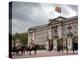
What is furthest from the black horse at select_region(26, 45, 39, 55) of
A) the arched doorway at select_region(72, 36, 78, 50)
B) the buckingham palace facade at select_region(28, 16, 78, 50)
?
the arched doorway at select_region(72, 36, 78, 50)

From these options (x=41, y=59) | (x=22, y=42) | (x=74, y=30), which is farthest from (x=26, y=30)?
(x=74, y=30)

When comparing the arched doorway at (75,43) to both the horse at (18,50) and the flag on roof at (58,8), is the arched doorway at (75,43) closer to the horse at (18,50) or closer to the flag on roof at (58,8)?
the flag on roof at (58,8)

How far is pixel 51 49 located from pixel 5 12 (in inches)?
15.6

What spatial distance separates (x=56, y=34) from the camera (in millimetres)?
1396

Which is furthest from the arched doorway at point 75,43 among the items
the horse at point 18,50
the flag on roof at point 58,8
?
the horse at point 18,50

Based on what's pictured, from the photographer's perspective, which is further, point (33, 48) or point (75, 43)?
point (75, 43)

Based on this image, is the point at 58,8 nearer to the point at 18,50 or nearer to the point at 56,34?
the point at 56,34

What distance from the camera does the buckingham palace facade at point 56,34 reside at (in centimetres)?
134

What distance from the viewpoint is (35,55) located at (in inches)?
52.2

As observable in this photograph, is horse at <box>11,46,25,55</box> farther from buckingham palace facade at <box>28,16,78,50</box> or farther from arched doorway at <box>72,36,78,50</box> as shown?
arched doorway at <box>72,36,78,50</box>

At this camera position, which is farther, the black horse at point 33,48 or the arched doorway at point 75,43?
the arched doorway at point 75,43

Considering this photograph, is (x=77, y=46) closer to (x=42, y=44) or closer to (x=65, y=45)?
(x=65, y=45)

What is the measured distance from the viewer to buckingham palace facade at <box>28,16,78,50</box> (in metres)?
1.34

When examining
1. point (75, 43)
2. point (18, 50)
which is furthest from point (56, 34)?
point (18, 50)
